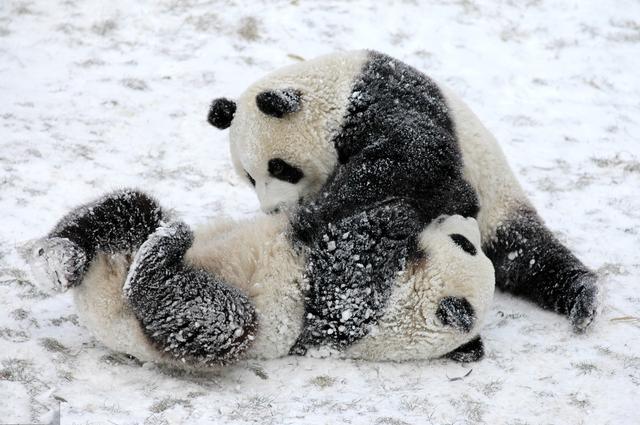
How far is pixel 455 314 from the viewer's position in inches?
178

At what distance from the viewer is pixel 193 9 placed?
9.37 meters

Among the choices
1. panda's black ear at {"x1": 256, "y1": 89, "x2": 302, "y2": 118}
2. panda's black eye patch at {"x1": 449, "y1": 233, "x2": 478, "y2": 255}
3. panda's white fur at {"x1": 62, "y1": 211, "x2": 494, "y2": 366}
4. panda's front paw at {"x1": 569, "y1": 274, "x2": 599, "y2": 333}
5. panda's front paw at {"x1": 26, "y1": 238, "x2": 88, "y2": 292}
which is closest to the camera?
panda's front paw at {"x1": 26, "y1": 238, "x2": 88, "y2": 292}

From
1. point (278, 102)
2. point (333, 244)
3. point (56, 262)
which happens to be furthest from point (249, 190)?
point (56, 262)

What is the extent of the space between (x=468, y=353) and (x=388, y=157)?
1265 mm

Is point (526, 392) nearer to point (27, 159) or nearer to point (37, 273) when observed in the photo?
point (37, 273)

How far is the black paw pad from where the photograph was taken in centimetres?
452

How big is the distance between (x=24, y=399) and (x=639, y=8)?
8.64 metres

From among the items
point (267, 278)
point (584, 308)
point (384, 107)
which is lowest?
point (584, 308)

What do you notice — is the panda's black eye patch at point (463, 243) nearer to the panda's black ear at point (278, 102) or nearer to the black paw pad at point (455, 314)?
the black paw pad at point (455, 314)

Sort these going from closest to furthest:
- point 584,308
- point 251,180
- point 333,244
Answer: point 333,244
point 584,308
point 251,180

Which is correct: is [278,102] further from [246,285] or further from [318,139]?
[246,285]

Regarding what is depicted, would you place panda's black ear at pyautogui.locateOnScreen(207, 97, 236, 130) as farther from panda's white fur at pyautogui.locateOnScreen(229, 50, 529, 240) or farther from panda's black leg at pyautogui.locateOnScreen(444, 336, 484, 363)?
panda's black leg at pyautogui.locateOnScreen(444, 336, 484, 363)

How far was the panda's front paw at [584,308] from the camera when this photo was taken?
5.02m

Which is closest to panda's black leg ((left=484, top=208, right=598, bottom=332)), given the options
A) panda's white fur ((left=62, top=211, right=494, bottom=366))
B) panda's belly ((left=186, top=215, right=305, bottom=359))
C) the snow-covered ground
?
the snow-covered ground
